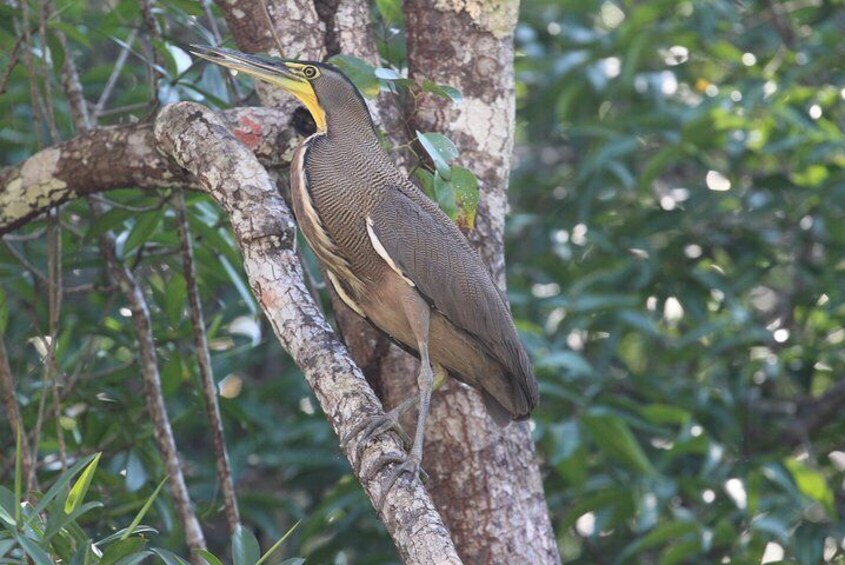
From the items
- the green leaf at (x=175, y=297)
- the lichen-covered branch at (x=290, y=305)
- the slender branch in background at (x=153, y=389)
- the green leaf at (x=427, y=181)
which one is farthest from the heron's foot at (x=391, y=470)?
the green leaf at (x=175, y=297)

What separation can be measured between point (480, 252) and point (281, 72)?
751 mm

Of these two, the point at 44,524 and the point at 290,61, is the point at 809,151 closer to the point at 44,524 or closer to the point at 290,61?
the point at 290,61

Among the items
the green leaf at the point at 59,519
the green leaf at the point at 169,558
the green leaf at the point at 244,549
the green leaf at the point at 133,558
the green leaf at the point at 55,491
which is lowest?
the green leaf at the point at 244,549

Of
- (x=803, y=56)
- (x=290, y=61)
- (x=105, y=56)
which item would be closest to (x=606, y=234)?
(x=803, y=56)

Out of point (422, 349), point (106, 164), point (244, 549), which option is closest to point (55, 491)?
point (244, 549)

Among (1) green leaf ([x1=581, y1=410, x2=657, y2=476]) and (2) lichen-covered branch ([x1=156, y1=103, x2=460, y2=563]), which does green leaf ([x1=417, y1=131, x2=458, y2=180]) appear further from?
(1) green leaf ([x1=581, y1=410, x2=657, y2=476])

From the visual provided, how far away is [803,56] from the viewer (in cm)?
530

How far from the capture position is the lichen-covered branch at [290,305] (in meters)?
2.46

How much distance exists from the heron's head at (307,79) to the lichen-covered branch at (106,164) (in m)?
0.11

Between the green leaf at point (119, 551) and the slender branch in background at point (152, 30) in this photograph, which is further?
the slender branch in background at point (152, 30)

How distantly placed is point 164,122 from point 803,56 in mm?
3114

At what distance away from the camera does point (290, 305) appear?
9.14ft

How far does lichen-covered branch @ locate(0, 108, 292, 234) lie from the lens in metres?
3.36

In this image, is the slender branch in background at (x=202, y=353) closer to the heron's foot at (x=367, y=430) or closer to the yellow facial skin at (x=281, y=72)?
the yellow facial skin at (x=281, y=72)
